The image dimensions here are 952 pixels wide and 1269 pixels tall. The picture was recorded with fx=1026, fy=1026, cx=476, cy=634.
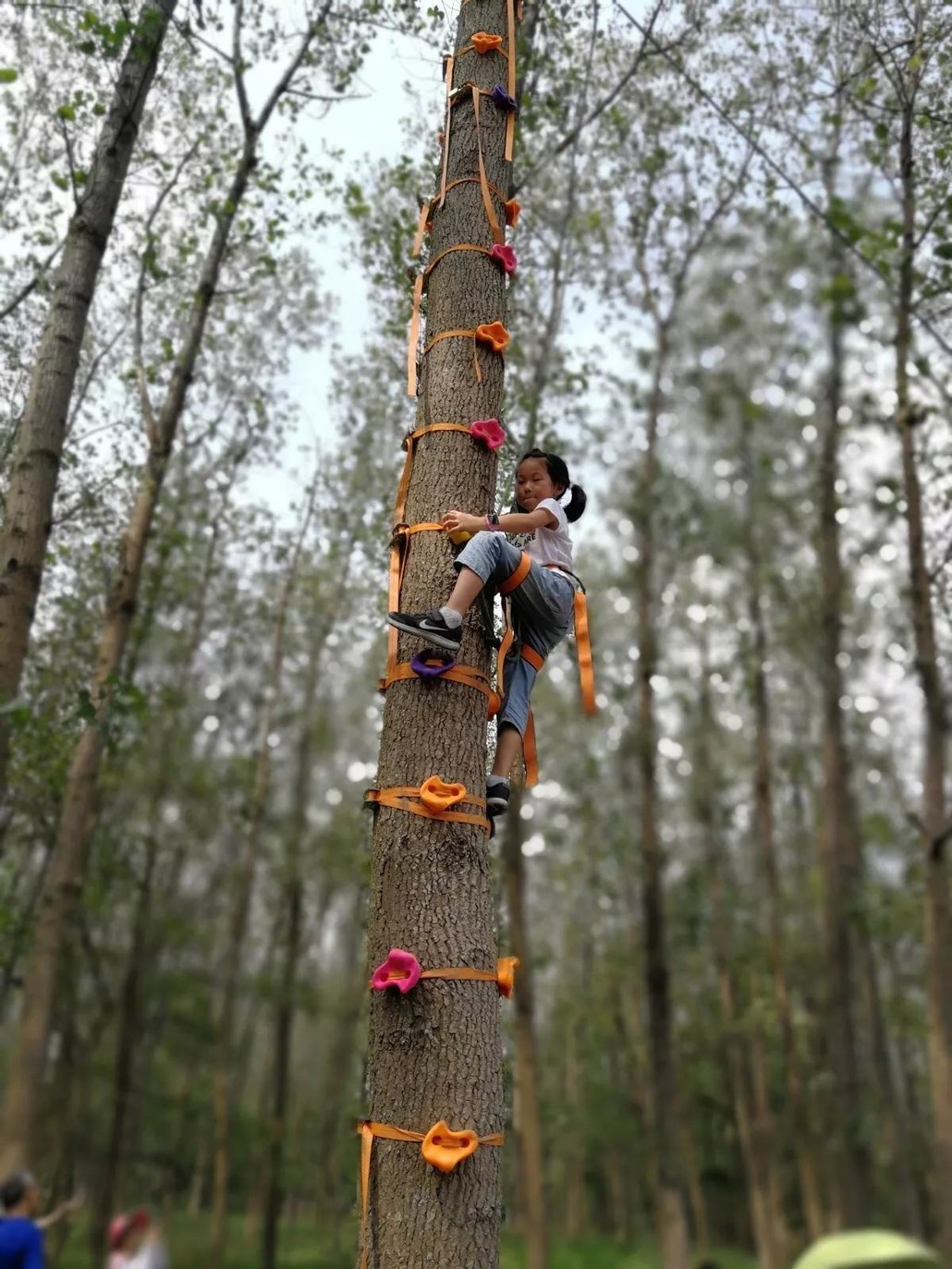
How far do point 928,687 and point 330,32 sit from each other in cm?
700

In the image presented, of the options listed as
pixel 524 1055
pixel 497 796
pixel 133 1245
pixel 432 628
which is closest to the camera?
pixel 432 628

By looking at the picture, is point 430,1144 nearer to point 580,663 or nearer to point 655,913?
point 580,663

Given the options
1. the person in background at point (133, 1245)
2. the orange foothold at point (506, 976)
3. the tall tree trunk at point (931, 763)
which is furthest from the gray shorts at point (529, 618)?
the person in background at point (133, 1245)

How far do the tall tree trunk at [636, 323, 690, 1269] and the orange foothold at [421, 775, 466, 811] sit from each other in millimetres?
9358

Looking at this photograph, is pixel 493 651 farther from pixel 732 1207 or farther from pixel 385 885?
pixel 732 1207

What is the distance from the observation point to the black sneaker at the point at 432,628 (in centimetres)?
274

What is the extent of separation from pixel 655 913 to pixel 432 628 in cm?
943

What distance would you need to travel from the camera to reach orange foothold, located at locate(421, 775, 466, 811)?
2580 millimetres

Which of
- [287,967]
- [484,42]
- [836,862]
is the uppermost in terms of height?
[484,42]

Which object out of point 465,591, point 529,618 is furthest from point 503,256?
point 465,591

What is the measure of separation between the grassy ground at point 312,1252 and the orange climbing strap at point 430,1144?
15.8 metres

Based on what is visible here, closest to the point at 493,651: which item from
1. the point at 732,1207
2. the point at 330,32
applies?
the point at 330,32

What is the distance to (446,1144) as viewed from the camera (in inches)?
89.1

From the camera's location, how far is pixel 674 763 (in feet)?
71.8
